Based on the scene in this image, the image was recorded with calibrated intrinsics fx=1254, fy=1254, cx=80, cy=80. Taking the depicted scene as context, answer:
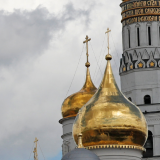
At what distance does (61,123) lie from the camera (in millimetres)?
53438

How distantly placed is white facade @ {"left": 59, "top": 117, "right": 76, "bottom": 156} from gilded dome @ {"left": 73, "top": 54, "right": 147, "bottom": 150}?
7.29 m

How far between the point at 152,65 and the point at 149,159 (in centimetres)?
410

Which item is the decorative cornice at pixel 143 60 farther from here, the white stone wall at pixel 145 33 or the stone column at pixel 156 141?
the stone column at pixel 156 141

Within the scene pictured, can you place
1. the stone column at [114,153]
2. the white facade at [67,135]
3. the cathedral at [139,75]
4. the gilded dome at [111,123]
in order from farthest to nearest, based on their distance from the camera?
the white facade at [67,135]
the cathedral at [139,75]
the gilded dome at [111,123]
the stone column at [114,153]

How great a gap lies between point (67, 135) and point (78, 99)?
75.4 inches

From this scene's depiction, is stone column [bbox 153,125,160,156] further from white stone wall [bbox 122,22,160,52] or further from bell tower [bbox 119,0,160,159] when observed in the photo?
white stone wall [bbox 122,22,160,52]

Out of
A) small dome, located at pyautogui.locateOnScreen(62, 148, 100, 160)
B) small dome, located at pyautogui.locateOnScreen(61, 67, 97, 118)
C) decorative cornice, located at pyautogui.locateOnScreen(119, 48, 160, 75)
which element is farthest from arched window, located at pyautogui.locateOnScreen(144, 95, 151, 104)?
small dome, located at pyautogui.locateOnScreen(62, 148, 100, 160)

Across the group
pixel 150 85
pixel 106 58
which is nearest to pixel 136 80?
pixel 150 85

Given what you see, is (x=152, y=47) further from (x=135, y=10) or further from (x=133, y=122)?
(x=133, y=122)

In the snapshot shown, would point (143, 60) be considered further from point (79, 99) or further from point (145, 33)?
point (79, 99)

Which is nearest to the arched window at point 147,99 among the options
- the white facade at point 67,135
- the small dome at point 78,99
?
the small dome at point 78,99

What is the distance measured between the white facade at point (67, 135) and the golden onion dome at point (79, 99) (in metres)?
0.27

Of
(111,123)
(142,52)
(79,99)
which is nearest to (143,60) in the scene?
(142,52)

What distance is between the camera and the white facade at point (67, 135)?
5282 cm
